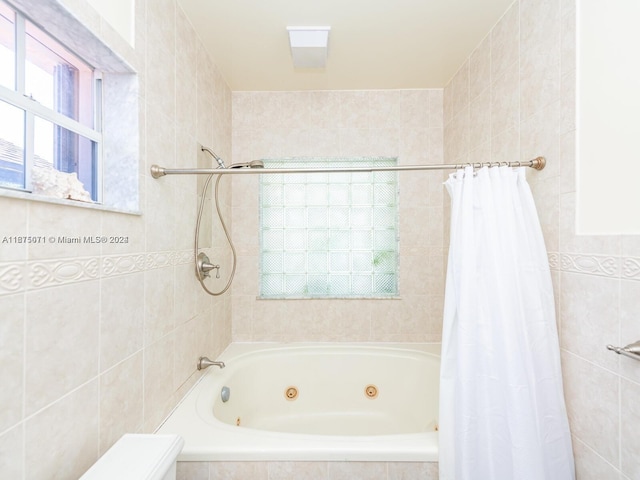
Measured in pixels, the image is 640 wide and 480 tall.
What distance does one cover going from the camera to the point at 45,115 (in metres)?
0.86

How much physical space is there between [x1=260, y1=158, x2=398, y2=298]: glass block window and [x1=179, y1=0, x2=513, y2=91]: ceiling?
572 millimetres

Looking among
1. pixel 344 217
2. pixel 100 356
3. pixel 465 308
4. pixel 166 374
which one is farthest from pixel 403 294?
pixel 100 356

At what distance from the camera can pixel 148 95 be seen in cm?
118

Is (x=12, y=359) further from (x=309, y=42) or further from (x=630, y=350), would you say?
(x=309, y=42)

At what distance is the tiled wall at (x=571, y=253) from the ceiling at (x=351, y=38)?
0.25 meters

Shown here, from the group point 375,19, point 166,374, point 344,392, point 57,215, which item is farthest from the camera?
point 344,392

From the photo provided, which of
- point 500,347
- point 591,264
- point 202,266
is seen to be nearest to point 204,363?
point 202,266

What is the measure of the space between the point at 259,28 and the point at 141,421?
1922mm

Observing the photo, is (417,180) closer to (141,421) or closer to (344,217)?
(344,217)

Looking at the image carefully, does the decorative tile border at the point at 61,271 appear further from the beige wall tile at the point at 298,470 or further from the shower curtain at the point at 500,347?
the shower curtain at the point at 500,347

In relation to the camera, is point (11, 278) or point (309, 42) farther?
point (309, 42)

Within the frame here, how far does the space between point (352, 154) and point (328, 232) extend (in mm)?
620

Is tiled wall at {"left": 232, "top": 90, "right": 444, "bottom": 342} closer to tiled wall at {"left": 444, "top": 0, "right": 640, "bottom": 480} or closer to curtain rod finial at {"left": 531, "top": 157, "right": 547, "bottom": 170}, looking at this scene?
tiled wall at {"left": 444, "top": 0, "right": 640, "bottom": 480}

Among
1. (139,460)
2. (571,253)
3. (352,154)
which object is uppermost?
(352,154)
